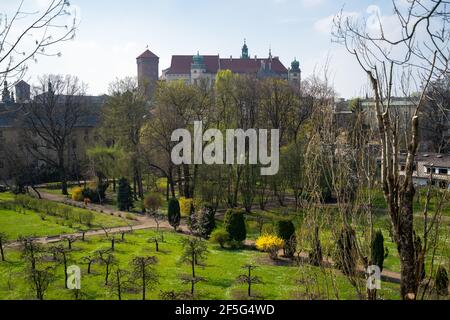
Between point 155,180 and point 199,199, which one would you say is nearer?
point 199,199

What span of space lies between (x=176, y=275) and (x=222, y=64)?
2367 inches

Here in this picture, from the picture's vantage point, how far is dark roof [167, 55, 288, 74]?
70438 mm

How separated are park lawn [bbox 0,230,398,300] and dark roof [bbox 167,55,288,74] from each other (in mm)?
54276

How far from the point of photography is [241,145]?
26906mm

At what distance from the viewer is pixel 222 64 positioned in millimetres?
71688

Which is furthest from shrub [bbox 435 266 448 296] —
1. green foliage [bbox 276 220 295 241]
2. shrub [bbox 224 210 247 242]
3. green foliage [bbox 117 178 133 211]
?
green foliage [bbox 117 178 133 211]

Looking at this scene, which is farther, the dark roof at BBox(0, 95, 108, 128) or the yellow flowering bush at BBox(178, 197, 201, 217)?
the dark roof at BBox(0, 95, 108, 128)

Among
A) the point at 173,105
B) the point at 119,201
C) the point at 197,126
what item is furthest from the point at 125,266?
→ the point at 173,105

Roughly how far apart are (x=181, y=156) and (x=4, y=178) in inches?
510

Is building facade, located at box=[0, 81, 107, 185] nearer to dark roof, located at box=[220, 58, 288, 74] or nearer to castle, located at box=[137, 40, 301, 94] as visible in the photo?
castle, located at box=[137, 40, 301, 94]

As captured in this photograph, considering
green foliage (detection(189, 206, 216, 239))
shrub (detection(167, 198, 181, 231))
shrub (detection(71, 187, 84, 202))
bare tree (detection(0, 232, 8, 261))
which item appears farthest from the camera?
shrub (detection(71, 187, 84, 202))

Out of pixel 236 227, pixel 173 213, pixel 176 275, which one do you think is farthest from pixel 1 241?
pixel 236 227

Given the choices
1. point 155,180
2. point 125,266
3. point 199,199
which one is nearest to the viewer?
point 125,266
